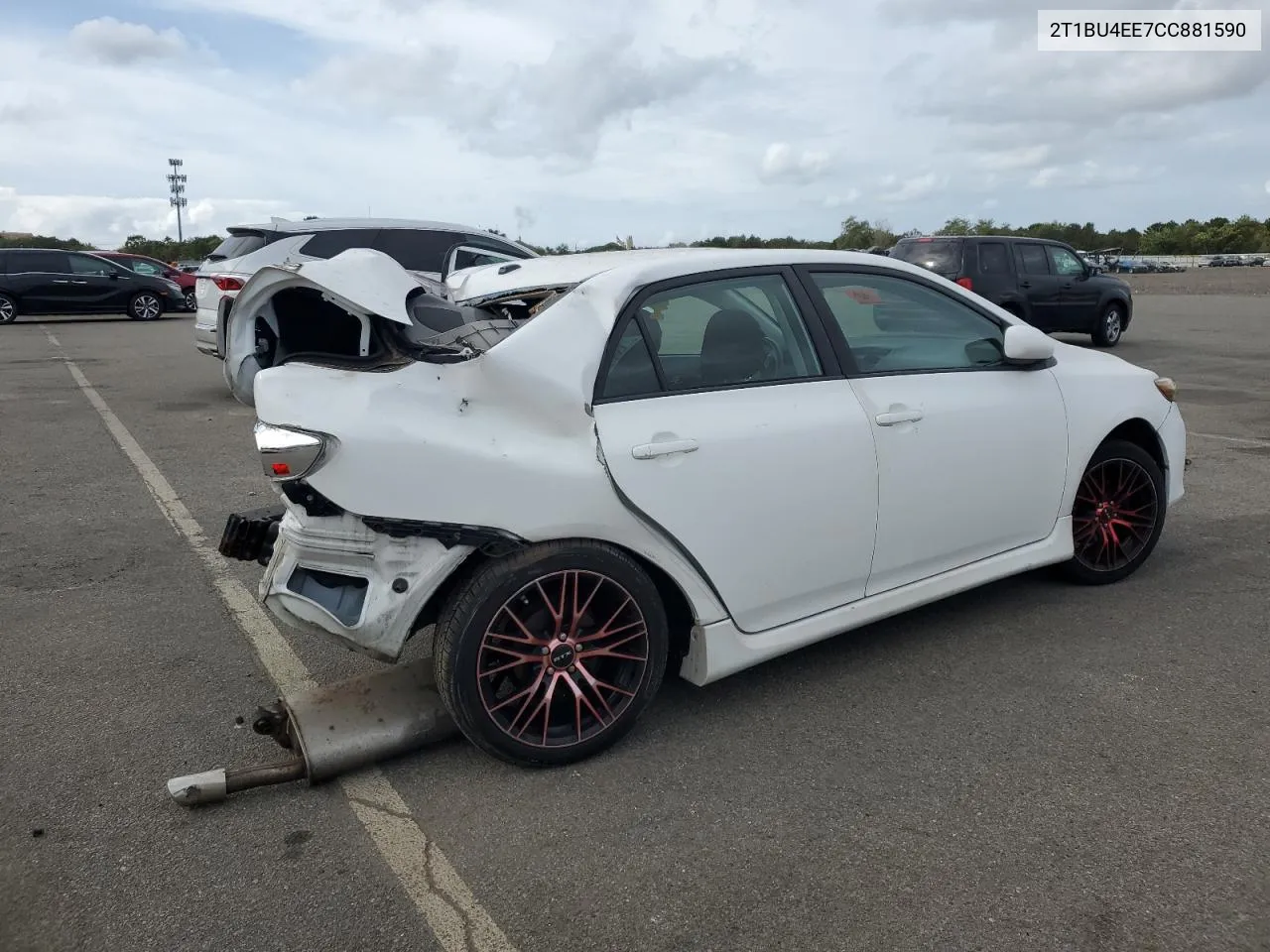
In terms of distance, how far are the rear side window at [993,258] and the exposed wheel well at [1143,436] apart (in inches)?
401

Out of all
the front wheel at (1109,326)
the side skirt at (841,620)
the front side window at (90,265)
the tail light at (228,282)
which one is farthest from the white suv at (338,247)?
the front side window at (90,265)

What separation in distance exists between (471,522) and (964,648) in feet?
6.94

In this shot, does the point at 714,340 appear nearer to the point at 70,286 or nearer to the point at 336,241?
the point at 336,241

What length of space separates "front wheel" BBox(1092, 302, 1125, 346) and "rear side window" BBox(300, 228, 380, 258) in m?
11.2

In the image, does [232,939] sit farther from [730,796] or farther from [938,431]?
[938,431]

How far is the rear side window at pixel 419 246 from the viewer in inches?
404

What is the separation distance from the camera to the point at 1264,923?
2.36 m

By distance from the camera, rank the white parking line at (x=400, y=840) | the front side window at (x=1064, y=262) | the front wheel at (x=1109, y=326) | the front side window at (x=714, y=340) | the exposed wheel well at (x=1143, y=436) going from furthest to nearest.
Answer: the front wheel at (x=1109, y=326)
the front side window at (x=1064, y=262)
the exposed wheel well at (x=1143, y=436)
the front side window at (x=714, y=340)
the white parking line at (x=400, y=840)

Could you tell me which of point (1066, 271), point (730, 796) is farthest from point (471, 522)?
point (1066, 271)

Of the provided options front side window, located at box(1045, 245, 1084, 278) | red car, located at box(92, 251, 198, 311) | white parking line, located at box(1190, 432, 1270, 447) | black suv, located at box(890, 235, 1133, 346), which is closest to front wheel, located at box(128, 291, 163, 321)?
red car, located at box(92, 251, 198, 311)

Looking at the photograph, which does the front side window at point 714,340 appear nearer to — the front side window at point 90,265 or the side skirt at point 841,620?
the side skirt at point 841,620

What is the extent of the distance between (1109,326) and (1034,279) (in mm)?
1953

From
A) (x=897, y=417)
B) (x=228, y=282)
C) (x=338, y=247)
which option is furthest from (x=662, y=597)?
(x=228, y=282)

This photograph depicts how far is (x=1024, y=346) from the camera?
158 inches
